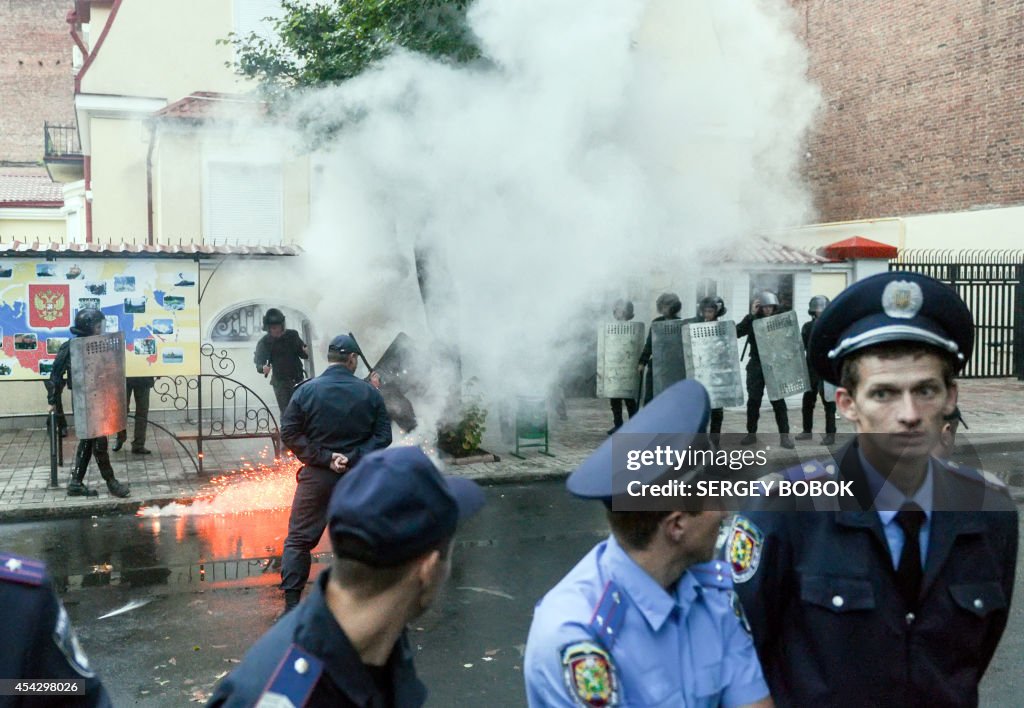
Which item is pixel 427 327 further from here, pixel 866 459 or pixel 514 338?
pixel 866 459

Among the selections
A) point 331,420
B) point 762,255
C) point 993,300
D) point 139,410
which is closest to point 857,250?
point 762,255

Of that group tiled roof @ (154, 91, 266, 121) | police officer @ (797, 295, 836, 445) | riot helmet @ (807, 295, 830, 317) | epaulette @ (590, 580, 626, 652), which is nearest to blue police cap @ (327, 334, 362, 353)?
epaulette @ (590, 580, 626, 652)

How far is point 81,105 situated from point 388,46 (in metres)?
6.11

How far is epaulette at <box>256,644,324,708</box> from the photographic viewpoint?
59.9 inches

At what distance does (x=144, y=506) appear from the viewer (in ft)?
27.2

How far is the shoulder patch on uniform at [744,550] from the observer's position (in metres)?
1.87

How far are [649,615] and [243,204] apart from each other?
13082mm

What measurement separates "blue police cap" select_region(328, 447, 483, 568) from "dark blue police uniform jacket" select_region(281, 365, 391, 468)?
381 cm

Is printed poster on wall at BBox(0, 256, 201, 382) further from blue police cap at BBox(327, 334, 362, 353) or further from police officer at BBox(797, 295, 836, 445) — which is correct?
police officer at BBox(797, 295, 836, 445)

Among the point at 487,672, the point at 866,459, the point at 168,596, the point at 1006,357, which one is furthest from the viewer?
the point at 1006,357

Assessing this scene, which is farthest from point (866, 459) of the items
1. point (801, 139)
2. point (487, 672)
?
point (801, 139)

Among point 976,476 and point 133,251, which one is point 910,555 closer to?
point 976,476

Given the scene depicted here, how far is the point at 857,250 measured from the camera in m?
14.1

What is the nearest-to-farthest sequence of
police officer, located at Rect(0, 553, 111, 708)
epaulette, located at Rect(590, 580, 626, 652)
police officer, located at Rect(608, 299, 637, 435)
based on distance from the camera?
police officer, located at Rect(0, 553, 111, 708), epaulette, located at Rect(590, 580, 626, 652), police officer, located at Rect(608, 299, 637, 435)
